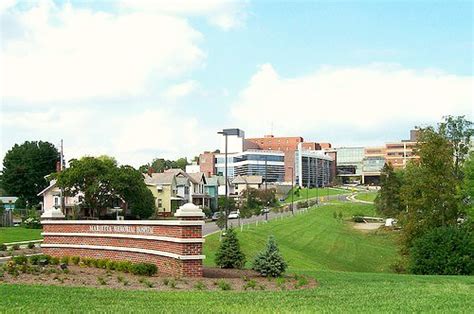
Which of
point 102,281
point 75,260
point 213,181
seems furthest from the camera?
point 213,181

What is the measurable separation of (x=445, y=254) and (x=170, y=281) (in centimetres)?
1465

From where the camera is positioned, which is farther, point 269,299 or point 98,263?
point 98,263

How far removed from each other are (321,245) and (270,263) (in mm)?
41070

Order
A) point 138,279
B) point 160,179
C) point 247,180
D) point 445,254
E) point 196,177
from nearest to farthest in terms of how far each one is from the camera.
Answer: point 138,279, point 445,254, point 160,179, point 196,177, point 247,180

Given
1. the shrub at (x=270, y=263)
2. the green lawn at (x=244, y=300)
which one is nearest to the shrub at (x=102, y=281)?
the green lawn at (x=244, y=300)

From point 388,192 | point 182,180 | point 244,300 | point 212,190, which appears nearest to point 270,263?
point 244,300

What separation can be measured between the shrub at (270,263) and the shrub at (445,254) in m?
11.2

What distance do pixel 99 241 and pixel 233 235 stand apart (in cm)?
563

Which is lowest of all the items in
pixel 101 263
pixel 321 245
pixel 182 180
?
pixel 321 245

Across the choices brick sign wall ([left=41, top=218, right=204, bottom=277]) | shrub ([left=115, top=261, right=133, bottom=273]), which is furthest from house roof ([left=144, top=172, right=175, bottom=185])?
shrub ([left=115, top=261, right=133, bottom=273])

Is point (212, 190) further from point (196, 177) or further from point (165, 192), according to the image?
point (165, 192)

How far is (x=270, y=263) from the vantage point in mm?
18766

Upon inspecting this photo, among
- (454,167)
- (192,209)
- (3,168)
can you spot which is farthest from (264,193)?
(192,209)

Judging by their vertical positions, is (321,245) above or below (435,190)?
below
